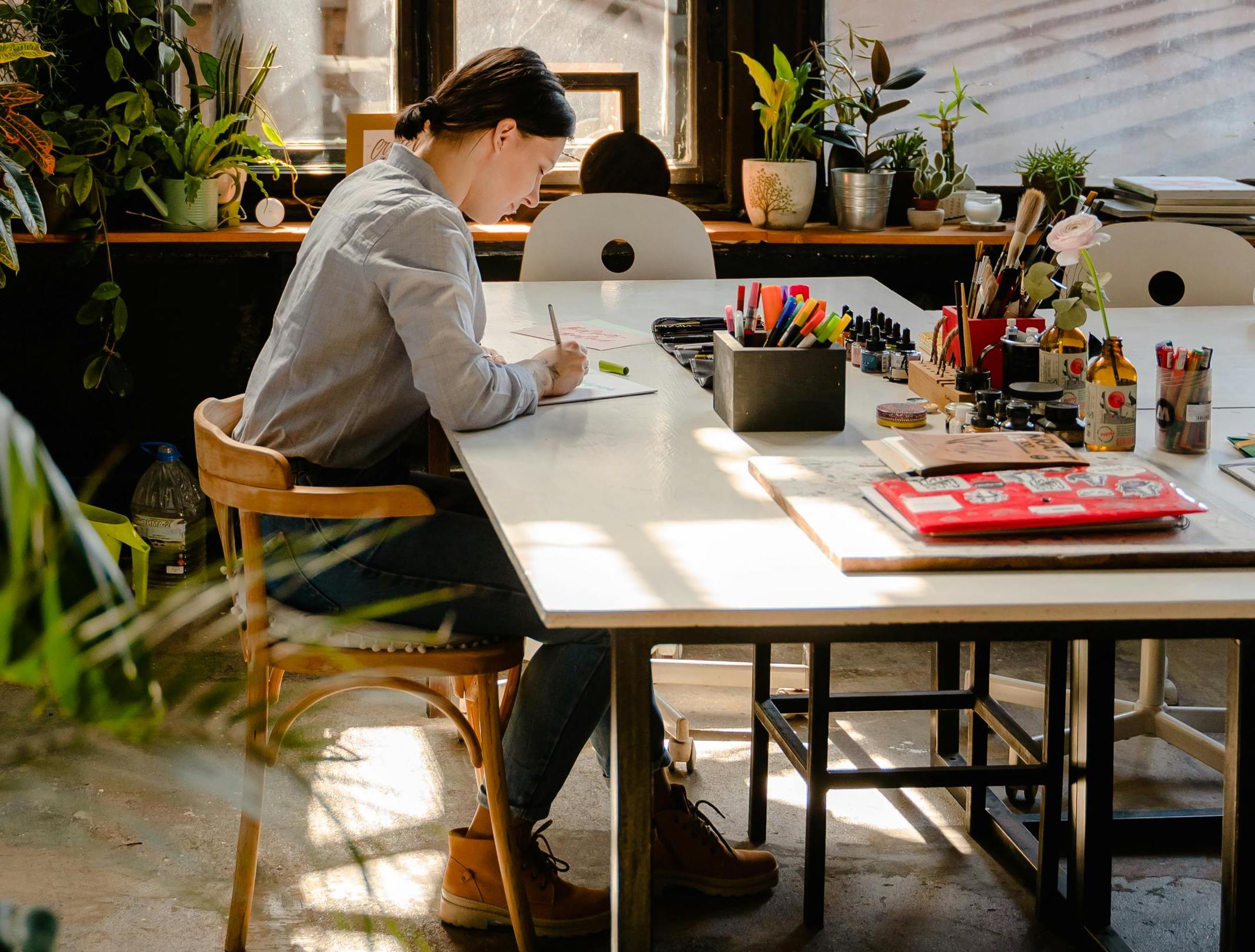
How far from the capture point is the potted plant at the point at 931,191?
12.1 ft

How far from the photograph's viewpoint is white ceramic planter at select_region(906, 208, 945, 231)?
3691 mm

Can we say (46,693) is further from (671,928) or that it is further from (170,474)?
(170,474)

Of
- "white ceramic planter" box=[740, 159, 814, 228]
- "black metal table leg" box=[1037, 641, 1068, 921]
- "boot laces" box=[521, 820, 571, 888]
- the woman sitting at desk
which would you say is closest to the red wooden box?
"black metal table leg" box=[1037, 641, 1068, 921]

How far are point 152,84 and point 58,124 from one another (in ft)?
0.80

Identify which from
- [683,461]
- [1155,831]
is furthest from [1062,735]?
[683,461]

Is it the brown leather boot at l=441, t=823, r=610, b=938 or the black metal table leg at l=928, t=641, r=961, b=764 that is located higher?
the black metal table leg at l=928, t=641, r=961, b=764

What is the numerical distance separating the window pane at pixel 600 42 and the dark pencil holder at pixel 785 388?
85.3 inches

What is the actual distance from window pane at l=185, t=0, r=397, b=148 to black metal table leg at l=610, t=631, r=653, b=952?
2.83 metres

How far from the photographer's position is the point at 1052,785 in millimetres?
1968

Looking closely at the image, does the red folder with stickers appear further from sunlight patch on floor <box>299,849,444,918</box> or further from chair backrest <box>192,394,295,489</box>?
sunlight patch on floor <box>299,849,444,918</box>

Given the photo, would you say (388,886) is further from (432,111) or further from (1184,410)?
(1184,410)

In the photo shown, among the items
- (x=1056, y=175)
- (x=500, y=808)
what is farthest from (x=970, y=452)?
(x=1056, y=175)

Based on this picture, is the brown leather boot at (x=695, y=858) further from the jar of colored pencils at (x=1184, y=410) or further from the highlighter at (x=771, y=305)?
the jar of colored pencils at (x=1184, y=410)

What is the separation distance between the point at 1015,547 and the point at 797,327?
56 cm
